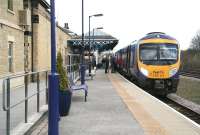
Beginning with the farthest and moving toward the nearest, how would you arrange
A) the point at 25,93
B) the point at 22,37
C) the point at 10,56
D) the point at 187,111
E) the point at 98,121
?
the point at 22,37
the point at 10,56
the point at 187,111
the point at 98,121
the point at 25,93

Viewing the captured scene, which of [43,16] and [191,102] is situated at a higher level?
[43,16]

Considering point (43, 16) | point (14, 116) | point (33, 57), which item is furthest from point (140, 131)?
point (43, 16)

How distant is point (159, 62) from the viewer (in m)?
25.1

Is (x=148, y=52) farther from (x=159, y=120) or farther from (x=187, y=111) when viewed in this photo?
(x=159, y=120)

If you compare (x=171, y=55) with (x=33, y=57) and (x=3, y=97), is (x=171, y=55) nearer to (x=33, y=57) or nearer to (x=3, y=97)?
(x=33, y=57)

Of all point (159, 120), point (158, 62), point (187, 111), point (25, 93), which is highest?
point (158, 62)

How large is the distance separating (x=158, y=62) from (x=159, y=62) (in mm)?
51

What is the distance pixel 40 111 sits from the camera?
12125mm

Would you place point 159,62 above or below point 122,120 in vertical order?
above

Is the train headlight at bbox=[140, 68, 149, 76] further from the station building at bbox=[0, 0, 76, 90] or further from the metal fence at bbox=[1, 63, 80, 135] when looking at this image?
the metal fence at bbox=[1, 63, 80, 135]

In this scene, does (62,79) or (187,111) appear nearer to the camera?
(62,79)

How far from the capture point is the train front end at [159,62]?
2472 centimetres

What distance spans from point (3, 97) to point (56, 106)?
0.84m

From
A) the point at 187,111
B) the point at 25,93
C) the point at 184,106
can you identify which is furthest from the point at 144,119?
the point at 184,106
